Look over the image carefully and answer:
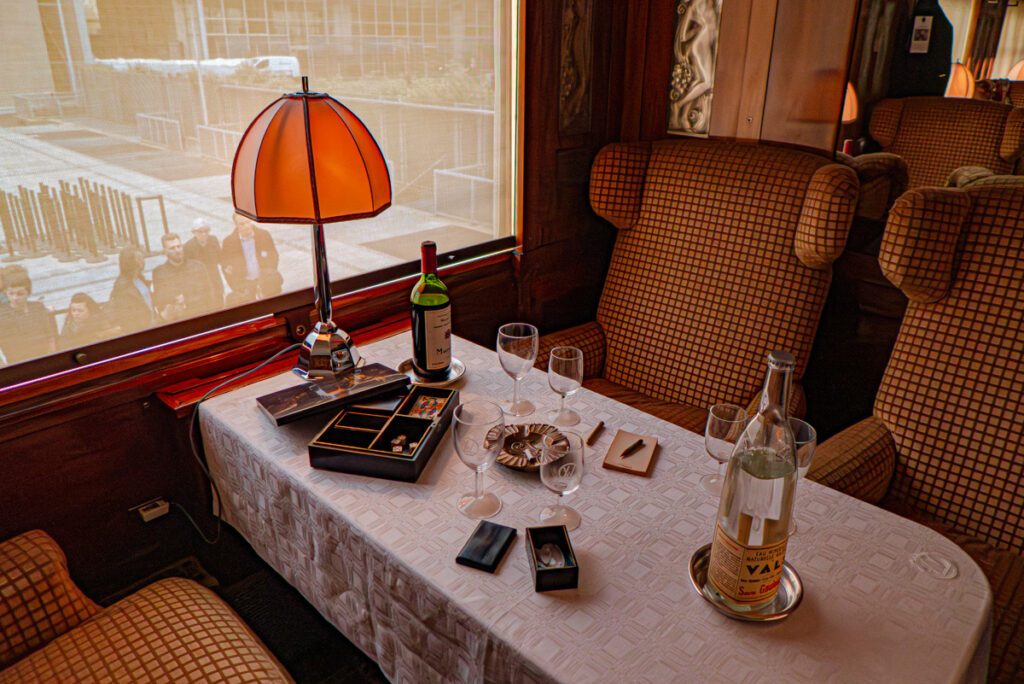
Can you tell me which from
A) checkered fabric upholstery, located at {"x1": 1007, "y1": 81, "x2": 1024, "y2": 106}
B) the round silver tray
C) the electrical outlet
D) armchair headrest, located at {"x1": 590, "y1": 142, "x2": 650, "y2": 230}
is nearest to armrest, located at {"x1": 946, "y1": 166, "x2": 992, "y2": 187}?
checkered fabric upholstery, located at {"x1": 1007, "y1": 81, "x2": 1024, "y2": 106}

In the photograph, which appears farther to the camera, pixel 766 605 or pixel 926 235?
pixel 926 235

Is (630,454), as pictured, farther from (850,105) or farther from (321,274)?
(850,105)

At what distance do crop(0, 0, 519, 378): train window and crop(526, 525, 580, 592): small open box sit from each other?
106 centimetres

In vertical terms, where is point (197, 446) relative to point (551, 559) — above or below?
below

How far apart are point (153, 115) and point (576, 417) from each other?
1.13 metres

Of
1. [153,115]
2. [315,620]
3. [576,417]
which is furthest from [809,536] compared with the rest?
[153,115]

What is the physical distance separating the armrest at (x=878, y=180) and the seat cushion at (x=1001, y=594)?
2.81 feet

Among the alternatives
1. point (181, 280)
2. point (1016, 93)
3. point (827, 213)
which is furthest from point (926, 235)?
point (181, 280)

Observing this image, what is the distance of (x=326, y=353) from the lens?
1.54m

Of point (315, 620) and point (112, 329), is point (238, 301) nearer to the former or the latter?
point (112, 329)

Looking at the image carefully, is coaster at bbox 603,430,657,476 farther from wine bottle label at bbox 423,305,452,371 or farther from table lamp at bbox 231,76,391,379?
table lamp at bbox 231,76,391,379

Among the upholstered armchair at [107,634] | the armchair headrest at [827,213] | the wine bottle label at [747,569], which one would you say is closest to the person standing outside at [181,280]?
the upholstered armchair at [107,634]

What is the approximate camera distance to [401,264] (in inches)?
80.6

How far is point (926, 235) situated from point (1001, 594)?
29.5 inches
